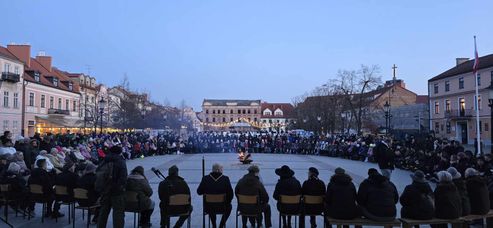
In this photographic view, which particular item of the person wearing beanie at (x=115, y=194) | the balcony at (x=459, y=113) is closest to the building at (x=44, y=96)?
the person wearing beanie at (x=115, y=194)

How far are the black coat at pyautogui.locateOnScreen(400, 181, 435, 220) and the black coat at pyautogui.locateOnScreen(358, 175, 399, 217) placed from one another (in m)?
0.29

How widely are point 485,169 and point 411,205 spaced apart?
5318 millimetres

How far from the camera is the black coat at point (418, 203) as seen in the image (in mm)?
7379

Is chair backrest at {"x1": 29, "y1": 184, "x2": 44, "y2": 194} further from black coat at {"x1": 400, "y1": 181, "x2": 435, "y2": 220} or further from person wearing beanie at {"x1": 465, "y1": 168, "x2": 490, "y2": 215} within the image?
person wearing beanie at {"x1": 465, "y1": 168, "x2": 490, "y2": 215}

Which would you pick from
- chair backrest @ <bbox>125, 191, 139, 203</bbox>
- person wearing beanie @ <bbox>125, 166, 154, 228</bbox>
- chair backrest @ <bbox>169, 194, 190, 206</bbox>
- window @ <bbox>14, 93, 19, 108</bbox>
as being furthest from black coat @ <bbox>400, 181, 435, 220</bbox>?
window @ <bbox>14, 93, 19, 108</bbox>

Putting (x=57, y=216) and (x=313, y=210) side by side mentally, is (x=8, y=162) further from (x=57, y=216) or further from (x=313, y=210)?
(x=313, y=210)

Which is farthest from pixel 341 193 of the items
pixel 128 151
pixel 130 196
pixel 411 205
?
pixel 128 151

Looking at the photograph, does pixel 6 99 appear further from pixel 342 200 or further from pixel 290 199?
pixel 342 200

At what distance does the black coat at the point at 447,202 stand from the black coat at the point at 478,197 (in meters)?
0.71

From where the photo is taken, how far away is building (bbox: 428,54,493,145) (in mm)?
45812

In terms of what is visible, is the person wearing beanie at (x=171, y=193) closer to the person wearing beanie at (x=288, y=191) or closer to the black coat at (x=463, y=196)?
the person wearing beanie at (x=288, y=191)

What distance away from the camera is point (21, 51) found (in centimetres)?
4772

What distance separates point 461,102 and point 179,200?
50.7 metres

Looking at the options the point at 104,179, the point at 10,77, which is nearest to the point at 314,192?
the point at 104,179
